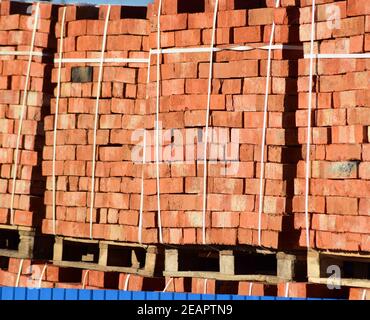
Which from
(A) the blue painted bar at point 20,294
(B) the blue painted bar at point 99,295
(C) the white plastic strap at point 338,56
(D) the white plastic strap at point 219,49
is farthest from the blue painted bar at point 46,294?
(C) the white plastic strap at point 338,56

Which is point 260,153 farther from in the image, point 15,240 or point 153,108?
point 15,240

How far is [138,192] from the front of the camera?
7941 mm

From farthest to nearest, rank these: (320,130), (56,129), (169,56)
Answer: (56,129)
(169,56)
(320,130)

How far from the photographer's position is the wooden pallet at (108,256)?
26.1 feet

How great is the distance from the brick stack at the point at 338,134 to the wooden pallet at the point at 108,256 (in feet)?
4.10

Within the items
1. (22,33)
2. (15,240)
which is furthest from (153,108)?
(15,240)

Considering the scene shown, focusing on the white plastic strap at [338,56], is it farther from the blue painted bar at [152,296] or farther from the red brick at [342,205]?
the blue painted bar at [152,296]

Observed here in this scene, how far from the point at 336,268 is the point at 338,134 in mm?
918

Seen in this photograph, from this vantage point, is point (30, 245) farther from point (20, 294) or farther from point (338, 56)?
point (338, 56)

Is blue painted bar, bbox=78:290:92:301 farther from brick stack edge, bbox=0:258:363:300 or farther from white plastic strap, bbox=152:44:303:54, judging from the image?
white plastic strap, bbox=152:44:303:54

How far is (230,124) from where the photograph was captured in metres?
7.54

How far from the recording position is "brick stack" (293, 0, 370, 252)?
7055 mm

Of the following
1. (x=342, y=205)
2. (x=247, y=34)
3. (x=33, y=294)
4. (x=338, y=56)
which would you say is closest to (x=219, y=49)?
(x=247, y=34)

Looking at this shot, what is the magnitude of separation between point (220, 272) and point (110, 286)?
904 mm
